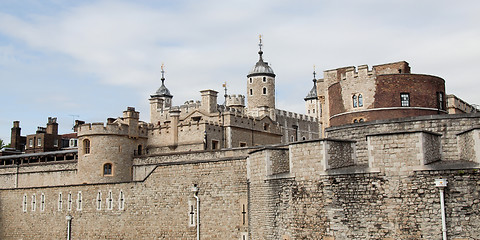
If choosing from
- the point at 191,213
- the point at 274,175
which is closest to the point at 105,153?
the point at 191,213

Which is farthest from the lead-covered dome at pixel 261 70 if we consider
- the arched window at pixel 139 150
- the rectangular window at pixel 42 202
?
the rectangular window at pixel 42 202

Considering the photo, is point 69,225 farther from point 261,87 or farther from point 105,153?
point 261,87

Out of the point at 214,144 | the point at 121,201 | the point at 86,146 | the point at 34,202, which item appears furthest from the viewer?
the point at 214,144

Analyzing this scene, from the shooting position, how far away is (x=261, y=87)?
176 ft

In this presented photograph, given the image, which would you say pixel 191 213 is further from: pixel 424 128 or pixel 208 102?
pixel 208 102

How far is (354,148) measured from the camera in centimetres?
1928

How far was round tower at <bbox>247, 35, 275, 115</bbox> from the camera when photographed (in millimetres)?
53125

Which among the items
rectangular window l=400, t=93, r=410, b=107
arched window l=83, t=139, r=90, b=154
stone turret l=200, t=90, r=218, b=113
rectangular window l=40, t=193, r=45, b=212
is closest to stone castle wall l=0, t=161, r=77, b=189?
rectangular window l=40, t=193, r=45, b=212

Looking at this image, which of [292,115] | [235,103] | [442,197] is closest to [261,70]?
[235,103]

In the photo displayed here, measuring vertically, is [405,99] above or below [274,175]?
above

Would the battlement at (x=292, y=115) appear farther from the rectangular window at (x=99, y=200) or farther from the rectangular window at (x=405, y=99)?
the rectangular window at (x=405, y=99)

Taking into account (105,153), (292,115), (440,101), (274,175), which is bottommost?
(274,175)

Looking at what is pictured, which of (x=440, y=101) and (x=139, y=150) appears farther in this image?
(x=139, y=150)

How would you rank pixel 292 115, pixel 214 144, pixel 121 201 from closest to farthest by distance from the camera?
pixel 121 201
pixel 214 144
pixel 292 115
